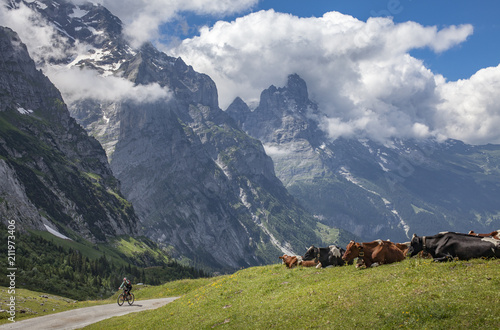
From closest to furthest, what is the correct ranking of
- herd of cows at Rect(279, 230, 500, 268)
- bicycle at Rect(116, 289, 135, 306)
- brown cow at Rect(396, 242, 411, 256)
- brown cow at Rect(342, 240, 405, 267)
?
herd of cows at Rect(279, 230, 500, 268)
brown cow at Rect(342, 240, 405, 267)
brown cow at Rect(396, 242, 411, 256)
bicycle at Rect(116, 289, 135, 306)

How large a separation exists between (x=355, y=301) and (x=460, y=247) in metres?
9.66

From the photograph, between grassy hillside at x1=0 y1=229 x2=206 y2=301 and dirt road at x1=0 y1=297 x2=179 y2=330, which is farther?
grassy hillside at x1=0 y1=229 x2=206 y2=301

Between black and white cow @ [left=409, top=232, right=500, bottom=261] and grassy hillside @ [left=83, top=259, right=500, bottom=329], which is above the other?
black and white cow @ [left=409, top=232, right=500, bottom=261]

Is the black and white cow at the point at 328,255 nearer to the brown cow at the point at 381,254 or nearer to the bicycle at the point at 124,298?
the brown cow at the point at 381,254

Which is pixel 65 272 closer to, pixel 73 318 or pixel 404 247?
pixel 73 318

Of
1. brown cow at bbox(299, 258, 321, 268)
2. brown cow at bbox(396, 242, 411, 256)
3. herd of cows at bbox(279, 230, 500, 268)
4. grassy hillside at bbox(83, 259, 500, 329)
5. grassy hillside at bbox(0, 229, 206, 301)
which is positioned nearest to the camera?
grassy hillside at bbox(83, 259, 500, 329)

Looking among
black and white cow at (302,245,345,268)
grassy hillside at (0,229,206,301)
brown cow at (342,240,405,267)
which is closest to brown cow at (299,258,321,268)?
black and white cow at (302,245,345,268)

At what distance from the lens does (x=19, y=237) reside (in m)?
160

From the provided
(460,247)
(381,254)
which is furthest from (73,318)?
(460,247)

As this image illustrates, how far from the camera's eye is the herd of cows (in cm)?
2492

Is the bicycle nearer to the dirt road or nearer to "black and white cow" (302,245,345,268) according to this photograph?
the dirt road

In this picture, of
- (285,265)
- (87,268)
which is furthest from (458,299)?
(87,268)

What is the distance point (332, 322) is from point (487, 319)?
7.36 m

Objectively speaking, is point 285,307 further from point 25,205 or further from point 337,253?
point 25,205
